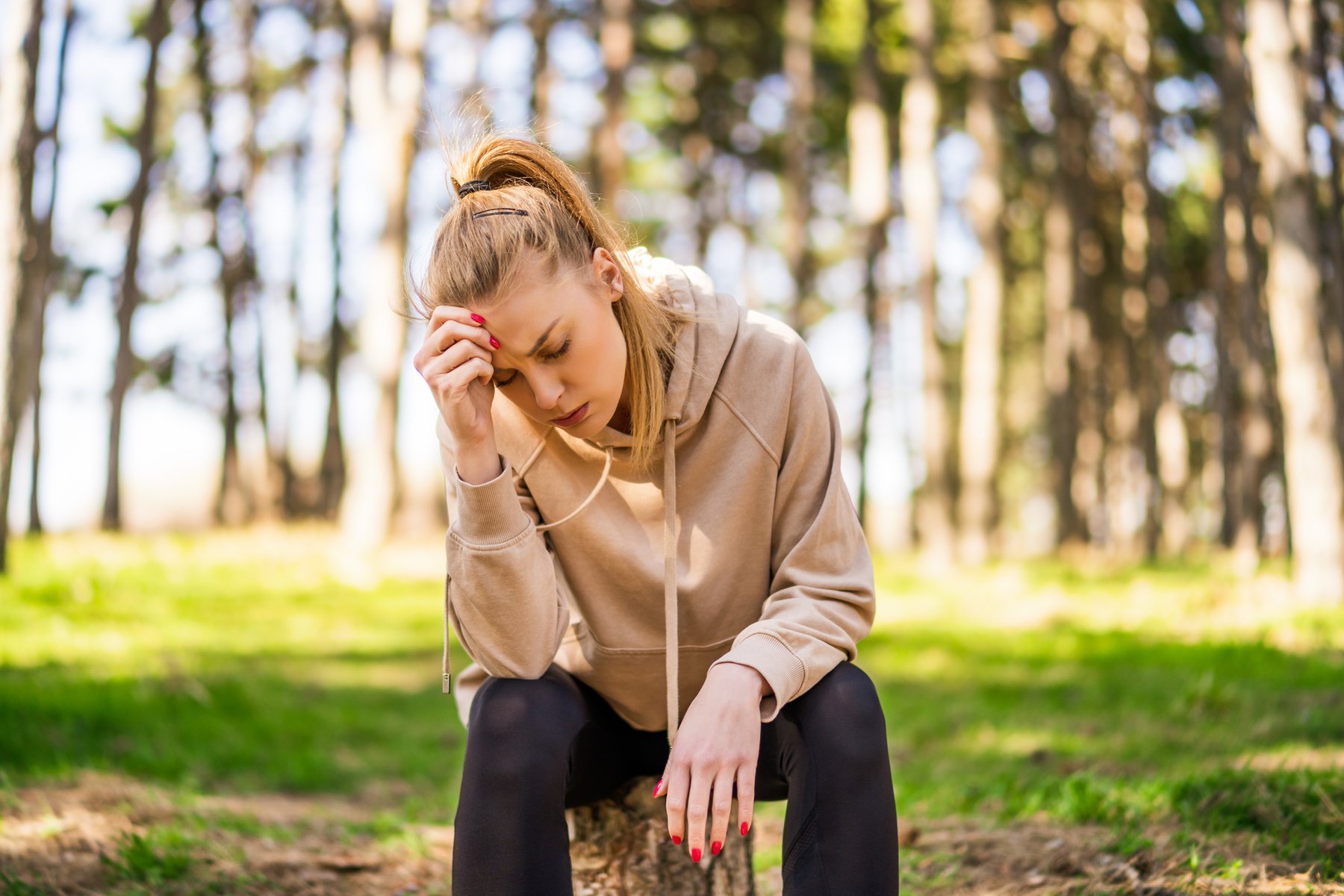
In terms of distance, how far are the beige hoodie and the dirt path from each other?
0.98 metres

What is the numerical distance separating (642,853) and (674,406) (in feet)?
3.46

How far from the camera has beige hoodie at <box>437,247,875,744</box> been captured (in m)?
2.24

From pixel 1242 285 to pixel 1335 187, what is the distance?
1.57 metres

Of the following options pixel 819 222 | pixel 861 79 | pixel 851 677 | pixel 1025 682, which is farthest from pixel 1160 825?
pixel 819 222

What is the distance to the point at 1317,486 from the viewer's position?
7.77m

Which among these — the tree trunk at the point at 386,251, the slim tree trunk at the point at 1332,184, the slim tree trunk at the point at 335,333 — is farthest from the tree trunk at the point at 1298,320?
the slim tree trunk at the point at 335,333

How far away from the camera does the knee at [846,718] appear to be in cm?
205

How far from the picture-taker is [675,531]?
7.69 ft

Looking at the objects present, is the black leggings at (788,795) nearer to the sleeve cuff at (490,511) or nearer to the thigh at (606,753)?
the thigh at (606,753)

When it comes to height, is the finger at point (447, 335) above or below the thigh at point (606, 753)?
above

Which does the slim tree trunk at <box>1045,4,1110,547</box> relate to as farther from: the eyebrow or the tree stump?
the eyebrow

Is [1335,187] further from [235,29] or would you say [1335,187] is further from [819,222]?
[235,29]

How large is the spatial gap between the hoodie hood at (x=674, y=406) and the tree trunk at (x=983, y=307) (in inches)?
397

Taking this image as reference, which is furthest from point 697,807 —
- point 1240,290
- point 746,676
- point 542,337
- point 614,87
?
point 1240,290
